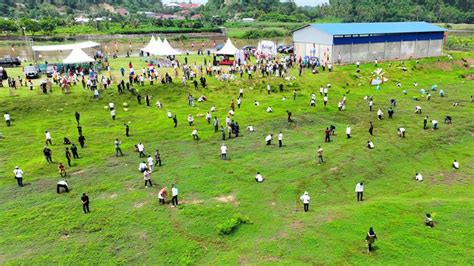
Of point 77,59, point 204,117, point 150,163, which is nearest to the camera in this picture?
point 150,163

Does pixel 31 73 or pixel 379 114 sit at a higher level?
pixel 31 73

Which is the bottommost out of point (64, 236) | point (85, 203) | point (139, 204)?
point (64, 236)

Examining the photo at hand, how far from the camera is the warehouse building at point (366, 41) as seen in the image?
64250 mm

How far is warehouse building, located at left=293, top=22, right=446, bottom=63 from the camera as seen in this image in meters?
64.2

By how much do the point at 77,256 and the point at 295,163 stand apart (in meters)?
17.0

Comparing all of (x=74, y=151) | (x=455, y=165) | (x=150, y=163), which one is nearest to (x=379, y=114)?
(x=455, y=165)

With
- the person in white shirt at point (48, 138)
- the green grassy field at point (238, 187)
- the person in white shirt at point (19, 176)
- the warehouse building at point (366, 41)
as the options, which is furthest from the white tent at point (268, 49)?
the person in white shirt at point (19, 176)

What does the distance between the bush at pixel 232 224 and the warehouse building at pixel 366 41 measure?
1824 inches

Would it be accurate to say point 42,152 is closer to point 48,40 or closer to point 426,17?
point 48,40

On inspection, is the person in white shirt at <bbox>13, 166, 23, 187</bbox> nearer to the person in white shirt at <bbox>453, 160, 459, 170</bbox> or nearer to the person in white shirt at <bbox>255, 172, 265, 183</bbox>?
the person in white shirt at <bbox>255, 172, 265, 183</bbox>

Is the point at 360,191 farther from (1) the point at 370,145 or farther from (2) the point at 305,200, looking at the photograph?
(1) the point at 370,145

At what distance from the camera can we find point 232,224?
22078mm

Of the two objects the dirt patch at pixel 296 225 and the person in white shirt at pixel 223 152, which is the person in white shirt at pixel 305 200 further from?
the person in white shirt at pixel 223 152

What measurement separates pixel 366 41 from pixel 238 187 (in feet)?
158
